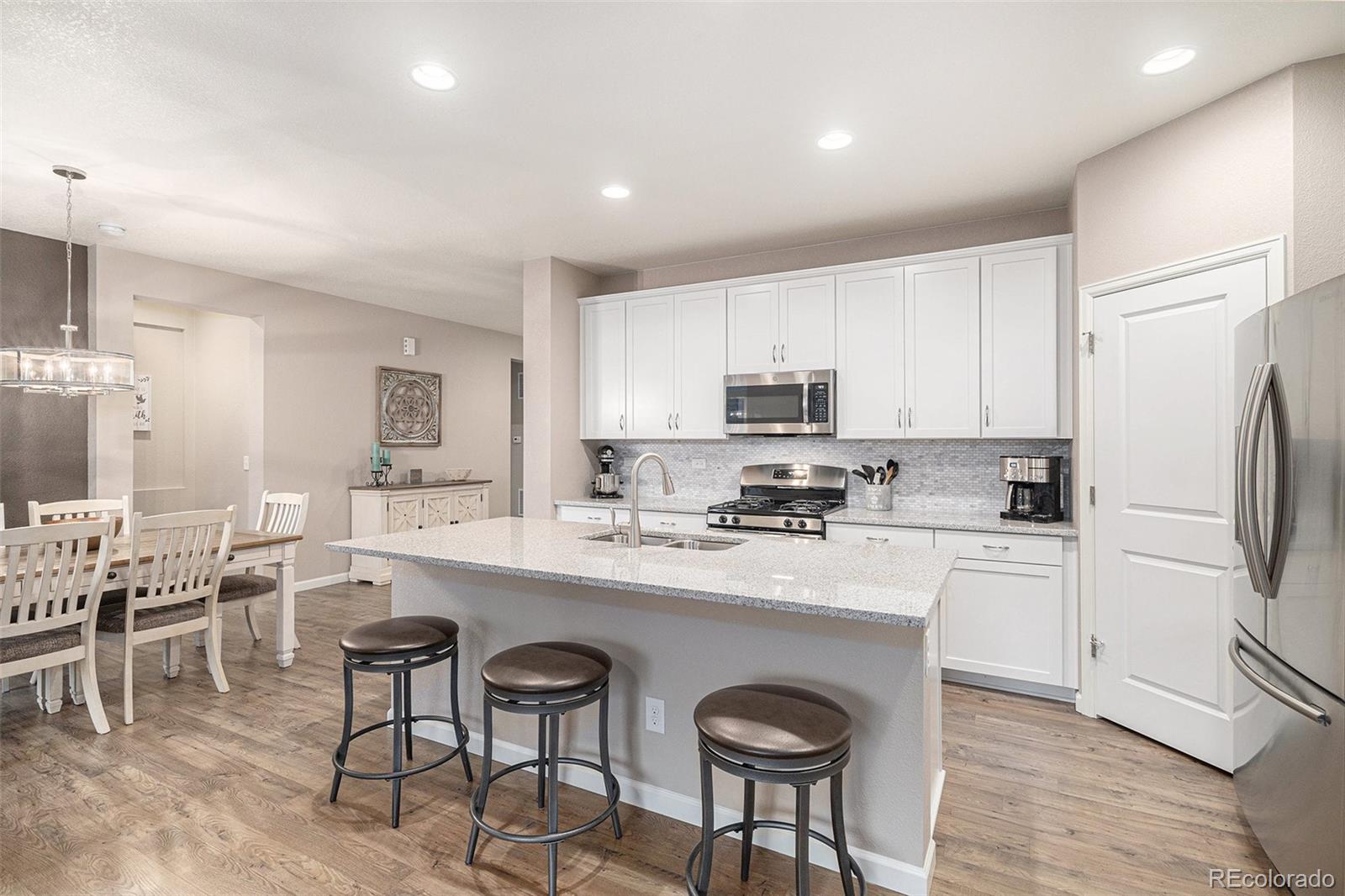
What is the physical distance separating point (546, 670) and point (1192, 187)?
3141 millimetres

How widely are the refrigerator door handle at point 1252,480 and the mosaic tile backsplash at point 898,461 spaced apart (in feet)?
5.19

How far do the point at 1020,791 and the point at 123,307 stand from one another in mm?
5877

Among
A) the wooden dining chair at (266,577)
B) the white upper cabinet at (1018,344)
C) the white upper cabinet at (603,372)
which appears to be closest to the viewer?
the white upper cabinet at (1018,344)

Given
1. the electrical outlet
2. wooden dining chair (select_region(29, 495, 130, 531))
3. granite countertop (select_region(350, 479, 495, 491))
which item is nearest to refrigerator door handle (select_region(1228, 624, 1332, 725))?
the electrical outlet

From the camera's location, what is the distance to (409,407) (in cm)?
650

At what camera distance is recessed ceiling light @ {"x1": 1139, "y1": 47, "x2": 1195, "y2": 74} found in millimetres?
2189

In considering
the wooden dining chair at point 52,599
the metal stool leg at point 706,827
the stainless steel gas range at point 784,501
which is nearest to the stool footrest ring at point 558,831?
the metal stool leg at point 706,827

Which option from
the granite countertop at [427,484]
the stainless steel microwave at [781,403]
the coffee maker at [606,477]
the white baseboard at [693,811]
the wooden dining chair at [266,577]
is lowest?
the white baseboard at [693,811]

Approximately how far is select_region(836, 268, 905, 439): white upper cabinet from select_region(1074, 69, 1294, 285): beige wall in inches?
39.2

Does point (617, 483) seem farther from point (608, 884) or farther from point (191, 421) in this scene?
point (191, 421)

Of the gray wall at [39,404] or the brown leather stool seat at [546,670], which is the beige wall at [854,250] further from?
the gray wall at [39,404]

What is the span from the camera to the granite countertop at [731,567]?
163cm

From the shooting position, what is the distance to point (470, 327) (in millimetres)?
7301

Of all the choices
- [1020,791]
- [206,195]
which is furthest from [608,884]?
[206,195]
